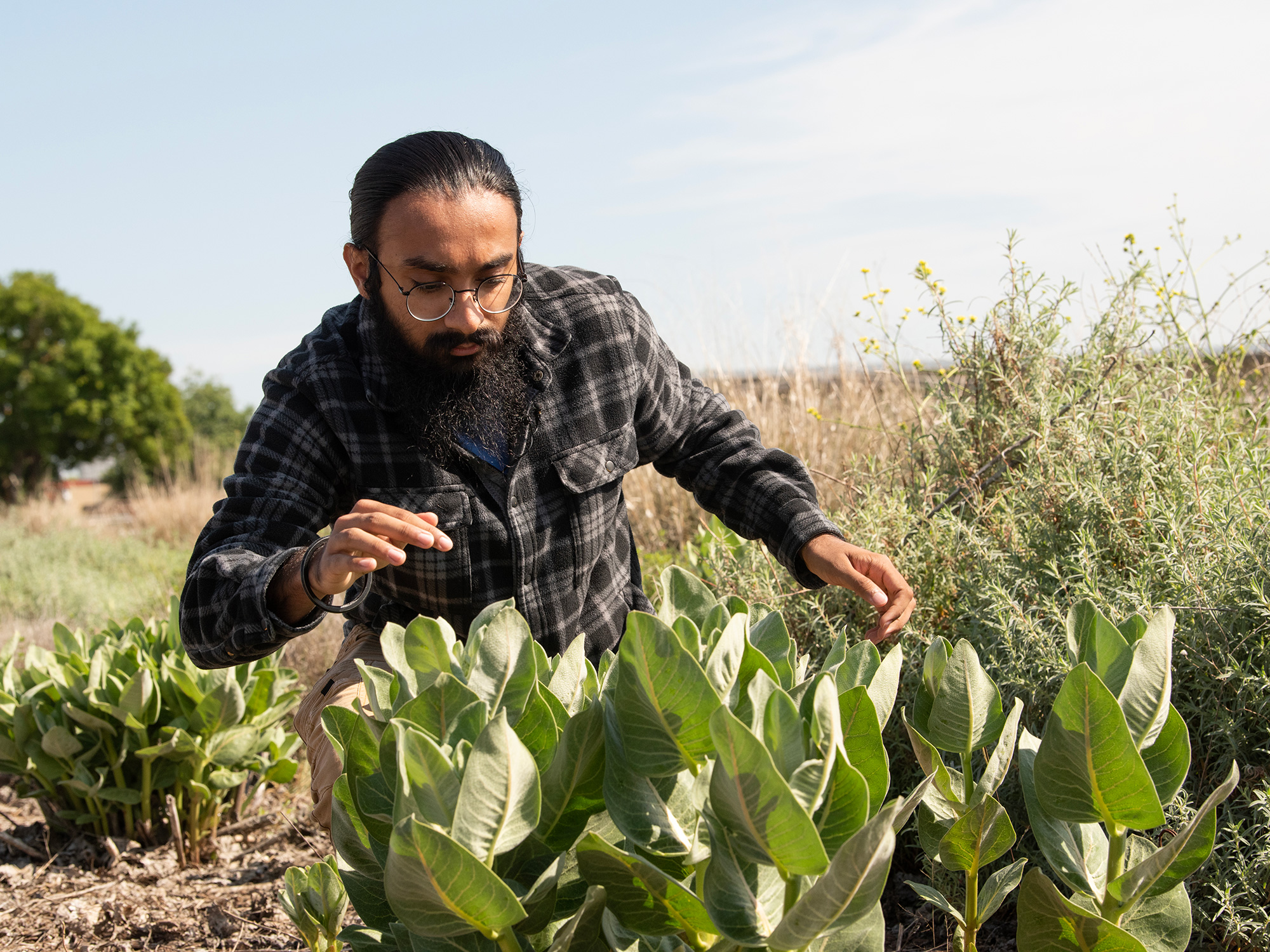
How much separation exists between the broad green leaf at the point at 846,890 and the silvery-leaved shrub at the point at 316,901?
94cm

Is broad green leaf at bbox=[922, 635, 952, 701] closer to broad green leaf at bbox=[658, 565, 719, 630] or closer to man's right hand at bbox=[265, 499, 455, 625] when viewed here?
broad green leaf at bbox=[658, 565, 719, 630]

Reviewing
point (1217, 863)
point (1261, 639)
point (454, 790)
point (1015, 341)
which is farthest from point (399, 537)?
point (1015, 341)

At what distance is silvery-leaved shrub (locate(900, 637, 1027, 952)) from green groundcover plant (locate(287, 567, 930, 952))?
7 centimetres

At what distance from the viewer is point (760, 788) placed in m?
0.75

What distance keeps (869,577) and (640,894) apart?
1145mm

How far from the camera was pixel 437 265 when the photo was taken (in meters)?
2.27

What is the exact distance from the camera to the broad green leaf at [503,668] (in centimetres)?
100

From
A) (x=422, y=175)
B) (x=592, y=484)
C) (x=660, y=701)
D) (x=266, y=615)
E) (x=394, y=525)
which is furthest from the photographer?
(x=592, y=484)

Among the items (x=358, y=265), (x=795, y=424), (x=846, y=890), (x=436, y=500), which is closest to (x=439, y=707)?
(x=846, y=890)

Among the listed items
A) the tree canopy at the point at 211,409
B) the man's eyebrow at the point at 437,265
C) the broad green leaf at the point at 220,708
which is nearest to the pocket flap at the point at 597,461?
the man's eyebrow at the point at 437,265

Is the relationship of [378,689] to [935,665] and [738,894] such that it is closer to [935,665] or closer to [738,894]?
[738,894]

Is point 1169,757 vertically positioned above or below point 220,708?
above

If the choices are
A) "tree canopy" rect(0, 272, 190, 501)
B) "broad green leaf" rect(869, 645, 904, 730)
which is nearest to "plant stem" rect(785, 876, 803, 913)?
"broad green leaf" rect(869, 645, 904, 730)

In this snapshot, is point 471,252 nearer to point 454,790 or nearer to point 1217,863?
point 454,790
